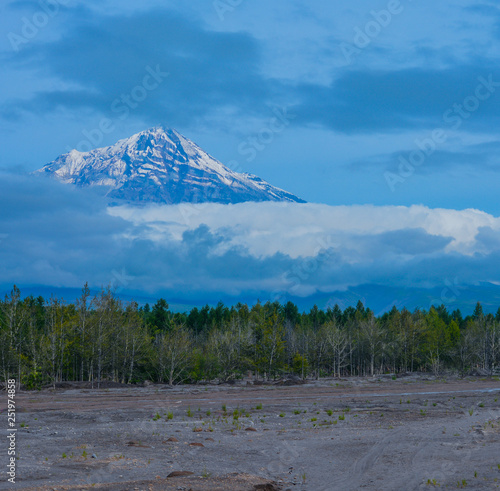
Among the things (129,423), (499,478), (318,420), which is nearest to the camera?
(499,478)

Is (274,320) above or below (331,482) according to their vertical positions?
above

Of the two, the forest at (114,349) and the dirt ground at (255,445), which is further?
the forest at (114,349)

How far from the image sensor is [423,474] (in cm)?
2086

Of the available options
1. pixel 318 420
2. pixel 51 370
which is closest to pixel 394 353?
pixel 51 370

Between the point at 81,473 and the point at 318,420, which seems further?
the point at 318,420

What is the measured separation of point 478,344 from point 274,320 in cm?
5470

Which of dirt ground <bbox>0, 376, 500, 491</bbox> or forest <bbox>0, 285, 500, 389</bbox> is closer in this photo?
dirt ground <bbox>0, 376, 500, 491</bbox>

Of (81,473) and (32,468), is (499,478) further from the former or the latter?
(32,468)

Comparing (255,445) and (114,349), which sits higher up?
(114,349)

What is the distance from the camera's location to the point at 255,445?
27.3 m

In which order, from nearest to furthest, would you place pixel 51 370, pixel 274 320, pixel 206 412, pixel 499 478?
1. pixel 499 478
2. pixel 206 412
3. pixel 51 370
4. pixel 274 320

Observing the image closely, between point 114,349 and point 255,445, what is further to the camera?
point 114,349

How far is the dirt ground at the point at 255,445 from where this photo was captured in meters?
19.5

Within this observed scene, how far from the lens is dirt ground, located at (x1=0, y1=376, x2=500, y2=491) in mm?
19484
